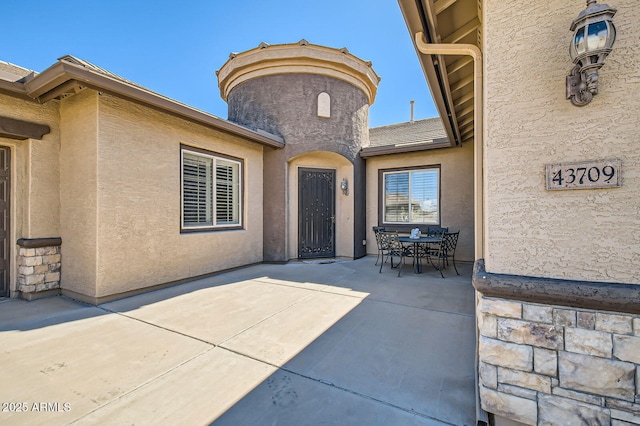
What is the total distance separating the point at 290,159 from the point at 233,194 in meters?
1.79

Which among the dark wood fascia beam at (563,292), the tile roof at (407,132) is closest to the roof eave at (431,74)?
the tile roof at (407,132)

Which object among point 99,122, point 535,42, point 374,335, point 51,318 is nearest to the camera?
point 535,42

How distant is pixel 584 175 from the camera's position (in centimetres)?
174

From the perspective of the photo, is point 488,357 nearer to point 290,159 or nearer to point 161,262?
point 161,262

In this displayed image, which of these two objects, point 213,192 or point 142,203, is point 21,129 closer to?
point 142,203

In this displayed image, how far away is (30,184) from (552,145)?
6.86 metres

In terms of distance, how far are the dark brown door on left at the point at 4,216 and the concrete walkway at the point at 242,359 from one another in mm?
891

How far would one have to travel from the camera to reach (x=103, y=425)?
1917 millimetres

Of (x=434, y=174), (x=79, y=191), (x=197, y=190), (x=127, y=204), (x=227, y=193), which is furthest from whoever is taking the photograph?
(x=434, y=174)

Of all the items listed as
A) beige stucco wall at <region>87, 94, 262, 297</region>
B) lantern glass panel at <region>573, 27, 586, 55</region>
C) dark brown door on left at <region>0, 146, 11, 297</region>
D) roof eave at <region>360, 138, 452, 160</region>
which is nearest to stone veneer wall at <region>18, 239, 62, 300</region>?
dark brown door on left at <region>0, 146, 11, 297</region>

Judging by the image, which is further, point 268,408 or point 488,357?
point 268,408

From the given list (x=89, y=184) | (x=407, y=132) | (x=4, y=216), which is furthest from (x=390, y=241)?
(x=4, y=216)

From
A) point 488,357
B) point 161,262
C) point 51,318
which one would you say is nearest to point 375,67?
point 161,262

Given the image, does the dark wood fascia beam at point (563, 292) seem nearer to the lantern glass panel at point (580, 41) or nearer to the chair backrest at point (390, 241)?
the lantern glass panel at point (580, 41)
